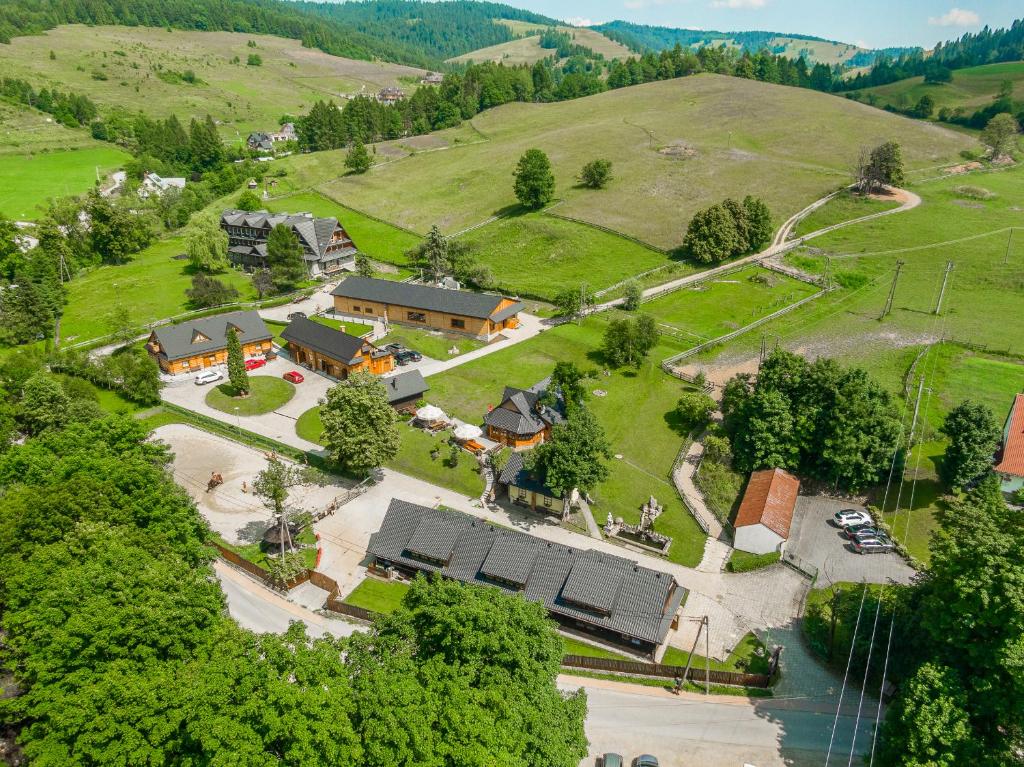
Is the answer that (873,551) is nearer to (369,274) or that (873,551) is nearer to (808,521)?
(808,521)

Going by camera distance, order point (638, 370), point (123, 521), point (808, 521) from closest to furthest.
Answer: point (123, 521) → point (808, 521) → point (638, 370)

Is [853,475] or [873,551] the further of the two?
[853,475]

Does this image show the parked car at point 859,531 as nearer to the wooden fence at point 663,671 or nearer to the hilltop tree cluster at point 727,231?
the wooden fence at point 663,671

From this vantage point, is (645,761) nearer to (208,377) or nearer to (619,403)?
(619,403)

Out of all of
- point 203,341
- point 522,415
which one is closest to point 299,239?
point 203,341

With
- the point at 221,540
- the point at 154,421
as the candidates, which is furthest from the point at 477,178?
the point at 221,540

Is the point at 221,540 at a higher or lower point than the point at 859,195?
lower
